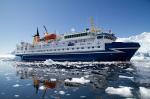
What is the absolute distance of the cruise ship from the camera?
3716cm

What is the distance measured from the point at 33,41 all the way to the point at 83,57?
89.8 ft

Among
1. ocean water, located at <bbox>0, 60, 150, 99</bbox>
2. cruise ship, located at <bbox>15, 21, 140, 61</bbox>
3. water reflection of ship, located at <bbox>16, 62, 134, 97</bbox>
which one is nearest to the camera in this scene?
ocean water, located at <bbox>0, 60, 150, 99</bbox>

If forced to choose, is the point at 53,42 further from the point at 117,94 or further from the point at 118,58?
the point at 117,94

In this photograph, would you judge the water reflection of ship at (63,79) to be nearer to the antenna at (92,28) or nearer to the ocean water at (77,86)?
the ocean water at (77,86)

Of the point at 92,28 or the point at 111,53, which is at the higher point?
the point at 92,28

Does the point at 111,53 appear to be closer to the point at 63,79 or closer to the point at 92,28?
the point at 92,28

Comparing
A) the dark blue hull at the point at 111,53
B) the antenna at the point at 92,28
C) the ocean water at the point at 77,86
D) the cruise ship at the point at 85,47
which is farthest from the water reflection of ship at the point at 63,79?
the antenna at the point at 92,28

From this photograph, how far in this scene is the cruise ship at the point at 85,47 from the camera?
122ft

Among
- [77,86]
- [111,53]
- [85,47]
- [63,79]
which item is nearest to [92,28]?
[85,47]

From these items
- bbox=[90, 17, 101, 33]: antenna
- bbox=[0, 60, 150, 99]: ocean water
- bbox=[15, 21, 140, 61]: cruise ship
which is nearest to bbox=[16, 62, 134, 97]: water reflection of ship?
bbox=[0, 60, 150, 99]: ocean water

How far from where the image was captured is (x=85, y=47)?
41031mm

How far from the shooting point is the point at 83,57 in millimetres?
41156

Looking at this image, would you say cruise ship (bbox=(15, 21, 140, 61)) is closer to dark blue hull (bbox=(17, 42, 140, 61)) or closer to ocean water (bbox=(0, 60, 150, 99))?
dark blue hull (bbox=(17, 42, 140, 61))

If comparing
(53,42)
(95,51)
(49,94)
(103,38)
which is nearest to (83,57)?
(95,51)
